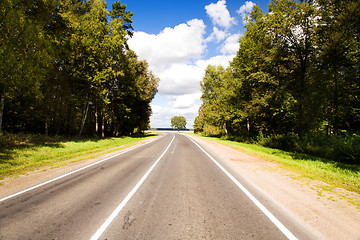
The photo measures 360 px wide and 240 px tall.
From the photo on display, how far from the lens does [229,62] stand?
96.2 feet

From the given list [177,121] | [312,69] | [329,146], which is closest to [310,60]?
[312,69]

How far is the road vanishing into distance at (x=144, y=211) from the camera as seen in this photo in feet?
10.4

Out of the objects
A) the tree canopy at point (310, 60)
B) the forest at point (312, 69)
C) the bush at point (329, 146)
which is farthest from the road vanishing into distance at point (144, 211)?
the tree canopy at point (310, 60)

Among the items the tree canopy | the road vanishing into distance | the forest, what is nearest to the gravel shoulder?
the road vanishing into distance

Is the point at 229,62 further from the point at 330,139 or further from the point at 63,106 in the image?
the point at 63,106

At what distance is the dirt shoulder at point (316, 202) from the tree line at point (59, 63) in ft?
51.6

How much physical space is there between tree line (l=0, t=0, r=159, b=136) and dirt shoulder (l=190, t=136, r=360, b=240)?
15.7 metres

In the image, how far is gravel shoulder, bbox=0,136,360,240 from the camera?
3.36 meters

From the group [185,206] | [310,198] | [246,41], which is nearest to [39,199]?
[185,206]

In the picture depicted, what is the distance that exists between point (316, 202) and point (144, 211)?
4648mm

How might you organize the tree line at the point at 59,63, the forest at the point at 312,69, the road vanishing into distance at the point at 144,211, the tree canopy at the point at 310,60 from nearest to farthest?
the road vanishing into distance at the point at 144,211, the tree line at the point at 59,63, the forest at the point at 312,69, the tree canopy at the point at 310,60

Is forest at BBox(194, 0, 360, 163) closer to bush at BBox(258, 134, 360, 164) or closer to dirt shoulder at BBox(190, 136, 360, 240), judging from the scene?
bush at BBox(258, 134, 360, 164)

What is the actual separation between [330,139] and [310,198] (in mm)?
13855

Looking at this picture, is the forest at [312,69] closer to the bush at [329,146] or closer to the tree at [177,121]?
the bush at [329,146]
